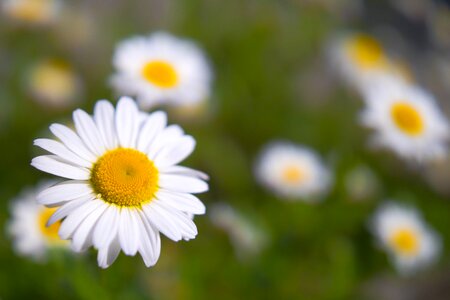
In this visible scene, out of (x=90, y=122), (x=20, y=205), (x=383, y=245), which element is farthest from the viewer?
(x=383, y=245)

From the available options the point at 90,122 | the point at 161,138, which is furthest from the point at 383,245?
the point at 90,122

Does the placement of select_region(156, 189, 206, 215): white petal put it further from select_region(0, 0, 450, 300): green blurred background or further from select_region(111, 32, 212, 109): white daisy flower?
select_region(111, 32, 212, 109): white daisy flower

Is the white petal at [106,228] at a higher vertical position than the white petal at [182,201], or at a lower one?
lower

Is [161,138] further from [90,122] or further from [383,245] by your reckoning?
[383,245]

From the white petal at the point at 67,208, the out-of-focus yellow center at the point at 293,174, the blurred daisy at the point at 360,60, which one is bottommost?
the white petal at the point at 67,208

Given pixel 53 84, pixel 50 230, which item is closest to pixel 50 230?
pixel 50 230

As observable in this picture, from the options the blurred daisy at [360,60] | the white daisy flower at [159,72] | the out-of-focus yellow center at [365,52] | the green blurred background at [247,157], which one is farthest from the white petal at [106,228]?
the out-of-focus yellow center at [365,52]

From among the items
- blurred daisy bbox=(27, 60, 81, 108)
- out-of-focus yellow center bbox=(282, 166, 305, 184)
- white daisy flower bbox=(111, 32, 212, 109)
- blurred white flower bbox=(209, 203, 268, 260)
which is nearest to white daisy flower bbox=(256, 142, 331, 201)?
out-of-focus yellow center bbox=(282, 166, 305, 184)

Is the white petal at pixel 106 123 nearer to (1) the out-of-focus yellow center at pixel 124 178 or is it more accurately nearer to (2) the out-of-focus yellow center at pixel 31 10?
(1) the out-of-focus yellow center at pixel 124 178
